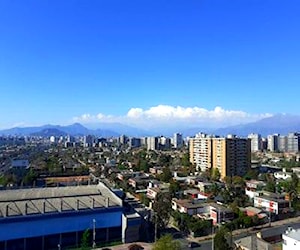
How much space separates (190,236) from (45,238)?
4.39 metres

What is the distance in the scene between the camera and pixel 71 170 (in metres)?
25.4

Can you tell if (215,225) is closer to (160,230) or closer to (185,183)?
(160,230)

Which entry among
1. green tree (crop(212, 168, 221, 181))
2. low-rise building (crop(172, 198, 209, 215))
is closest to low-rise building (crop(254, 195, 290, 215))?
low-rise building (crop(172, 198, 209, 215))

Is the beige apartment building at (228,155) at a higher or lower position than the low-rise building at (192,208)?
higher

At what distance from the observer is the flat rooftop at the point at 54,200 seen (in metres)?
9.95

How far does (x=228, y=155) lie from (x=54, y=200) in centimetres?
1481

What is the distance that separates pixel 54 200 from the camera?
1082 centimetres

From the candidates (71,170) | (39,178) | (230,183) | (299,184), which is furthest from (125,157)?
(299,184)

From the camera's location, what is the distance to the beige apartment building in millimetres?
22984

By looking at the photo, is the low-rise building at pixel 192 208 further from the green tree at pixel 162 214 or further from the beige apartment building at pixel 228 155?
the beige apartment building at pixel 228 155

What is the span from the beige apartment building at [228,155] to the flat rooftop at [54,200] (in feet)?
41.1

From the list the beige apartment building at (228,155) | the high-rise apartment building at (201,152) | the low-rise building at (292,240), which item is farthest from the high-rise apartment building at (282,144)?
the low-rise building at (292,240)

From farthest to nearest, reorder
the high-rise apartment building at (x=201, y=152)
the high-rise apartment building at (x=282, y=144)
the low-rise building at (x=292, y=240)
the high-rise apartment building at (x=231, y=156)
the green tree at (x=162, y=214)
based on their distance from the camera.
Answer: the high-rise apartment building at (x=282, y=144)
the high-rise apartment building at (x=201, y=152)
the high-rise apartment building at (x=231, y=156)
the green tree at (x=162, y=214)
the low-rise building at (x=292, y=240)

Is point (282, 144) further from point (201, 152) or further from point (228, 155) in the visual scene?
point (228, 155)
